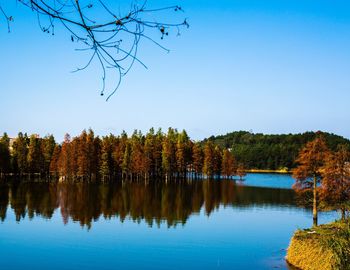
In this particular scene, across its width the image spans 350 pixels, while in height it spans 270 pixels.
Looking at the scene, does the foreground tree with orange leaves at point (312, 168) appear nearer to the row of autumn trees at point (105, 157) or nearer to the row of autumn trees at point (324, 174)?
the row of autumn trees at point (324, 174)

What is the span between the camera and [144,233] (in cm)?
3969

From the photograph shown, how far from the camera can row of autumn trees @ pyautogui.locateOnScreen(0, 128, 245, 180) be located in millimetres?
110125

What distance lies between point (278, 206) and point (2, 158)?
73060mm

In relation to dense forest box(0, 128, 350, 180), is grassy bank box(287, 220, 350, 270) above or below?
below

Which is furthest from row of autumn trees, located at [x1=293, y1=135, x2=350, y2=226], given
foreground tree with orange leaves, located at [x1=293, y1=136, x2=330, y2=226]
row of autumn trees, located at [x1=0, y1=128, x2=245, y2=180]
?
row of autumn trees, located at [x1=0, y1=128, x2=245, y2=180]

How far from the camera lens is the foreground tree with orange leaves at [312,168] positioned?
41906 mm

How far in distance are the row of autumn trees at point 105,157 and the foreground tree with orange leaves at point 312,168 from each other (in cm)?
7464

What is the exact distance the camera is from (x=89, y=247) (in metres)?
A: 33.8

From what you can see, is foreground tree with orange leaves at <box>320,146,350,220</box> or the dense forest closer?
foreground tree with orange leaves at <box>320,146,350,220</box>

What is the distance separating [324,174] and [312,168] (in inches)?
53.3

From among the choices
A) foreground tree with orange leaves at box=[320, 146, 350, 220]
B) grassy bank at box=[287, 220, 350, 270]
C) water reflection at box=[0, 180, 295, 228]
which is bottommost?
water reflection at box=[0, 180, 295, 228]

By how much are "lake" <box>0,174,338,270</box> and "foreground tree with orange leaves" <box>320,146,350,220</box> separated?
15.6 feet

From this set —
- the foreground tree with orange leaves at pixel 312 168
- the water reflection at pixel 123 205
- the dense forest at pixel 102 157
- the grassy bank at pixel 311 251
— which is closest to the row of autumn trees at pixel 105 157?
the dense forest at pixel 102 157

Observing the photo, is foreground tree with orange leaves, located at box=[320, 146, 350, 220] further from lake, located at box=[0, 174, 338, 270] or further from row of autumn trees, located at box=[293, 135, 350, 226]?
lake, located at box=[0, 174, 338, 270]
